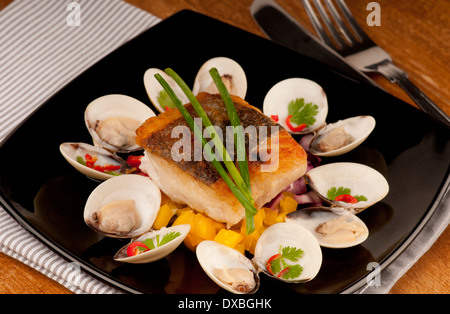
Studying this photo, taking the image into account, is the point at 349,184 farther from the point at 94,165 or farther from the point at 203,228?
the point at 94,165

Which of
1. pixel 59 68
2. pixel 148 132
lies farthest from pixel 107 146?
pixel 59 68

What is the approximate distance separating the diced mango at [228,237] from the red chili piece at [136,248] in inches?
14.8

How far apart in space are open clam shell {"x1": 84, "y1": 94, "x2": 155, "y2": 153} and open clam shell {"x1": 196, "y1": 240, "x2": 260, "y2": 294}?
3.17 ft

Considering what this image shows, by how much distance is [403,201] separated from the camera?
3.15m

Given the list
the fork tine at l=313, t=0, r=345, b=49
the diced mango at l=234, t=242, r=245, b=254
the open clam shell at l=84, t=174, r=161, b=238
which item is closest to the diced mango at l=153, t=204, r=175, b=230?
the open clam shell at l=84, t=174, r=161, b=238

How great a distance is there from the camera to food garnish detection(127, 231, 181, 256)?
2799mm

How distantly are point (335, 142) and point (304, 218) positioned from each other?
2.11ft

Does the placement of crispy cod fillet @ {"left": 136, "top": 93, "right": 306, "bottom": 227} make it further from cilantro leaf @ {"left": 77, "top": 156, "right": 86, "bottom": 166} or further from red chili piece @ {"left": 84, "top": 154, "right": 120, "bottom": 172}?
cilantro leaf @ {"left": 77, "top": 156, "right": 86, "bottom": 166}

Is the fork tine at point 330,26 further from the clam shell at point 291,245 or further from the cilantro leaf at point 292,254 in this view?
the cilantro leaf at point 292,254

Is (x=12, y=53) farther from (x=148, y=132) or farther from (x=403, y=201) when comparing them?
(x=403, y=201)

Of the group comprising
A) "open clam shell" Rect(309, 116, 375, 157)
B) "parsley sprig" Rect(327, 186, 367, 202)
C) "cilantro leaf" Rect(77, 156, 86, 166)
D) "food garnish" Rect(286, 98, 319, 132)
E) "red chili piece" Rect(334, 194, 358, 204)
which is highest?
"cilantro leaf" Rect(77, 156, 86, 166)

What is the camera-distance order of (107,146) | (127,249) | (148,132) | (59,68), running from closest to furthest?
(127,249) → (148,132) → (107,146) → (59,68)

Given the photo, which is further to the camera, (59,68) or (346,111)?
(59,68)

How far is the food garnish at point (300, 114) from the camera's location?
3.59 m
